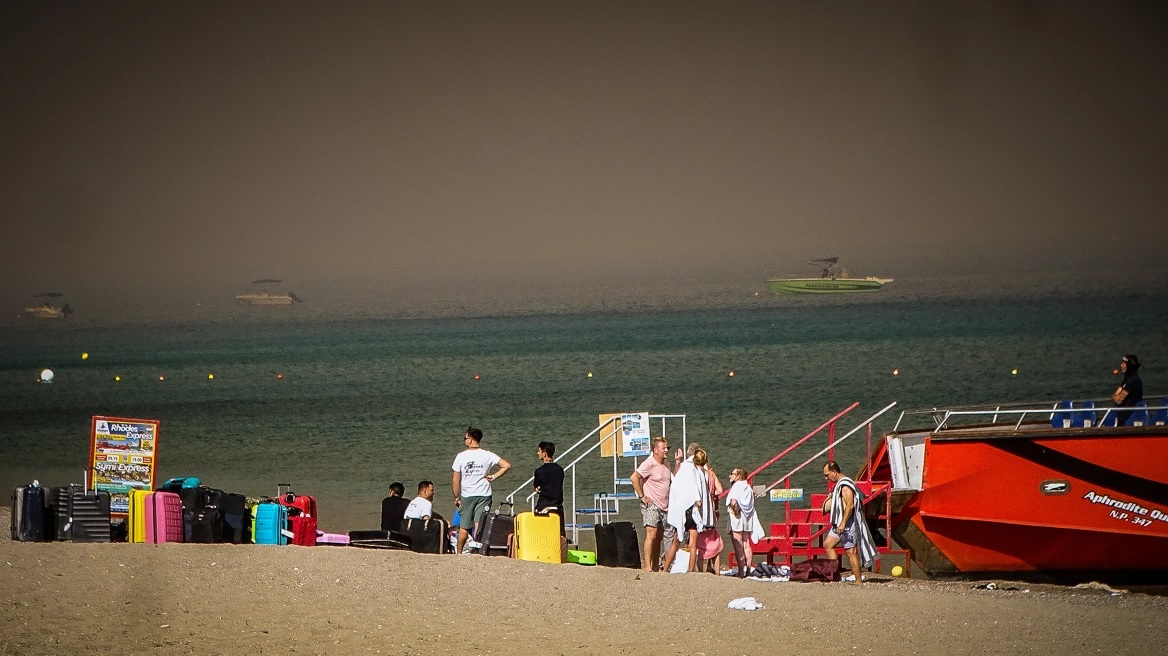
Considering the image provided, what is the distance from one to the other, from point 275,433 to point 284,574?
1206 inches

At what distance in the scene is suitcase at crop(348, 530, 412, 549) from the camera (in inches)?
533

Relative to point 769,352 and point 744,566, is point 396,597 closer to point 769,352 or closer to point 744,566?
point 744,566

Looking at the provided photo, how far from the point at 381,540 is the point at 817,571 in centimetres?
431

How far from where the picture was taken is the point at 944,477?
563 inches

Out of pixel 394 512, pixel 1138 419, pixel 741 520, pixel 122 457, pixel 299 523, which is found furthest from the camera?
pixel 1138 419

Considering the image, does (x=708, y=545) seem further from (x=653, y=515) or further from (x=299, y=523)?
(x=299, y=523)

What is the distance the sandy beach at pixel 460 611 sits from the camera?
32.8 feet

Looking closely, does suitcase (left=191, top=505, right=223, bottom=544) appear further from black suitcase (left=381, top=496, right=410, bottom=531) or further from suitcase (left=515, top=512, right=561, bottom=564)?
suitcase (left=515, top=512, right=561, bottom=564)

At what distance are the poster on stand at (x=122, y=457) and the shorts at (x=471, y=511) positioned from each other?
124 inches

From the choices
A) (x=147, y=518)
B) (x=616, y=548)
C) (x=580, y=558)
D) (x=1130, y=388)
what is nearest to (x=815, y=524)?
(x=616, y=548)

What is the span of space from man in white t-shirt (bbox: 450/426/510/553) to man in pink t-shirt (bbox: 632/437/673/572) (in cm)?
142

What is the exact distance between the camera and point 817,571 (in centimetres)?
1327

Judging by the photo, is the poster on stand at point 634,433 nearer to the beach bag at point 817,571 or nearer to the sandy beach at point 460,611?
the beach bag at point 817,571

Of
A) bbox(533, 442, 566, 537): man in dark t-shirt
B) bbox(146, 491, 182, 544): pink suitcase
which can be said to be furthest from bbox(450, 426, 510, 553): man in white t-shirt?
bbox(146, 491, 182, 544): pink suitcase
